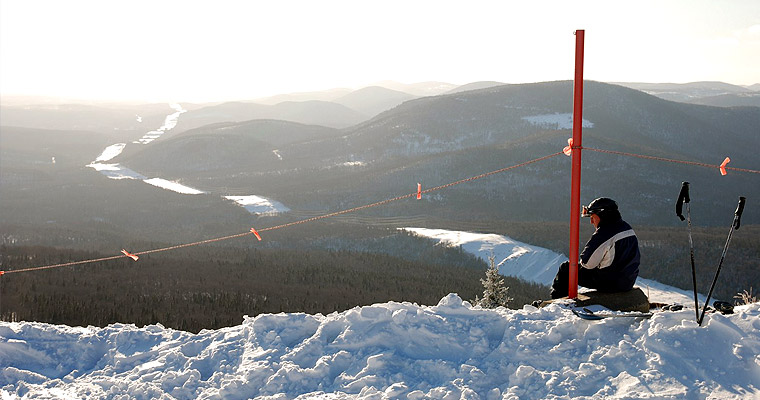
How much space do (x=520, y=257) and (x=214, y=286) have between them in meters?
22.8

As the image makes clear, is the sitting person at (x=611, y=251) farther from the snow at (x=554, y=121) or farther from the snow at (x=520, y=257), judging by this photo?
the snow at (x=554, y=121)

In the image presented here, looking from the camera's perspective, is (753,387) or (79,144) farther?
(79,144)

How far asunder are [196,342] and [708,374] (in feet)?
20.7

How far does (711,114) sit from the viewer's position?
172750 millimetres

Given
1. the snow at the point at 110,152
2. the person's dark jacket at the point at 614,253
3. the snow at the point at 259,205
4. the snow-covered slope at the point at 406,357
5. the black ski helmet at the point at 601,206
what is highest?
the black ski helmet at the point at 601,206

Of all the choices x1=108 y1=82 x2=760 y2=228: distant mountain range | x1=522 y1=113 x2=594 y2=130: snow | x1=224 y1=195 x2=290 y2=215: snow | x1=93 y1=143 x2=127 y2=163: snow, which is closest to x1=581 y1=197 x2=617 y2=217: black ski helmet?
x1=224 y1=195 x2=290 y2=215: snow

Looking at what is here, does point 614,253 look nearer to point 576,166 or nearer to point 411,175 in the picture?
point 576,166

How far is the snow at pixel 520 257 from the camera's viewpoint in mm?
33938

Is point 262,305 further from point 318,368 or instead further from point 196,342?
point 318,368

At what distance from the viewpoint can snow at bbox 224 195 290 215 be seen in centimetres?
7584

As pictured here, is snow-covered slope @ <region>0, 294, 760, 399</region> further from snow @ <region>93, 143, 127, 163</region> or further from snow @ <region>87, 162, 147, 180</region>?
snow @ <region>93, 143, 127, 163</region>

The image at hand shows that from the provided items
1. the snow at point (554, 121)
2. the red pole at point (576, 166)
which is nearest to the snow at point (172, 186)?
the snow at point (554, 121)

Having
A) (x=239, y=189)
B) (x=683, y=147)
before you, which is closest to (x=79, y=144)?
(x=239, y=189)

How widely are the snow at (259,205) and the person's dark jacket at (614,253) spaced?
65585mm
